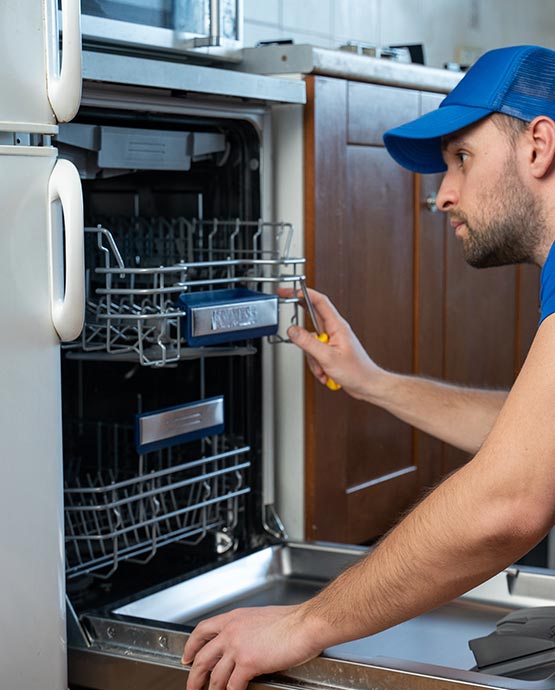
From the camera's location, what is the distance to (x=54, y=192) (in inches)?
47.6

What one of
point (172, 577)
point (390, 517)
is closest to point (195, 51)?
point (172, 577)

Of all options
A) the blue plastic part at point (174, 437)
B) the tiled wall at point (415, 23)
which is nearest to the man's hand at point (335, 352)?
the blue plastic part at point (174, 437)

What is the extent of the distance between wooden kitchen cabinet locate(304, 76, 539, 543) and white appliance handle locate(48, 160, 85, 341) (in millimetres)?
647

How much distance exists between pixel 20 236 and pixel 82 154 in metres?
0.35

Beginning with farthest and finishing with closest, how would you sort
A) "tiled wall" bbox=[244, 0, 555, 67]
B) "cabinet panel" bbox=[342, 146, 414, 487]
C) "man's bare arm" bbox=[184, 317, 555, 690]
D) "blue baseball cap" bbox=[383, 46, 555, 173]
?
1. "tiled wall" bbox=[244, 0, 555, 67]
2. "cabinet panel" bbox=[342, 146, 414, 487]
3. "blue baseball cap" bbox=[383, 46, 555, 173]
4. "man's bare arm" bbox=[184, 317, 555, 690]

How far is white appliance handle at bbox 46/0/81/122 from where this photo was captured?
117 cm

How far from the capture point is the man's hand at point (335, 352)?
5.55ft

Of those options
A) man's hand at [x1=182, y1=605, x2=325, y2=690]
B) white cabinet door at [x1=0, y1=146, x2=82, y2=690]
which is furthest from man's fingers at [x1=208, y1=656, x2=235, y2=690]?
white cabinet door at [x1=0, y1=146, x2=82, y2=690]

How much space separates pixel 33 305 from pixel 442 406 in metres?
0.78

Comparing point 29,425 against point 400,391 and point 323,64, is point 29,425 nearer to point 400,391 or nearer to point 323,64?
point 400,391

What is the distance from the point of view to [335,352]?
67.2 inches

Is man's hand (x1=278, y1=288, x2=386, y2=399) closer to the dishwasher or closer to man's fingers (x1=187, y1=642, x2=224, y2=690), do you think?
the dishwasher

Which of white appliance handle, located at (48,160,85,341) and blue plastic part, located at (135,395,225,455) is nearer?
white appliance handle, located at (48,160,85,341)

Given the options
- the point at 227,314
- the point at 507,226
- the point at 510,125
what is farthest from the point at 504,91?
the point at 227,314
